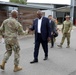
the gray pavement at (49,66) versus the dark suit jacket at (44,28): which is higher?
the dark suit jacket at (44,28)

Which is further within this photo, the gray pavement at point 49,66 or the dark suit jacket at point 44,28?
the dark suit jacket at point 44,28

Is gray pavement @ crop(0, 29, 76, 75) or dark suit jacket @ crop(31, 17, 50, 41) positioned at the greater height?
dark suit jacket @ crop(31, 17, 50, 41)

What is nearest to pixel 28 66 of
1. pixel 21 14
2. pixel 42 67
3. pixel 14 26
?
pixel 42 67

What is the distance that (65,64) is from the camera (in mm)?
9188

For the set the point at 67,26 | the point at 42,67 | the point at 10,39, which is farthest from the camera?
the point at 67,26

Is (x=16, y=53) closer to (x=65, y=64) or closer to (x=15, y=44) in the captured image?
(x=15, y=44)

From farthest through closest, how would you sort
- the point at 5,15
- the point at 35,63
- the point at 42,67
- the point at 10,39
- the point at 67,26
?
1. the point at 5,15
2. the point at 67,26
3. the point at 35,63
4. the point at 42,67
5. the point at 10,39

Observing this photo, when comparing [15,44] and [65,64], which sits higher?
[15,44]

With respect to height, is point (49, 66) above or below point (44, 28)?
below

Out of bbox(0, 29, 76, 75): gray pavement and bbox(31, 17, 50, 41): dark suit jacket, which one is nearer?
bbox(0, 29, 76, 75): gray pavement

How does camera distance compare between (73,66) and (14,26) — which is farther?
(73,66)

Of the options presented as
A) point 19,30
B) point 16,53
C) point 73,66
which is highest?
point 19,30

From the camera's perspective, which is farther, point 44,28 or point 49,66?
point 44,28

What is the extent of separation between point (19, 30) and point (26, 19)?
46.0 ft
